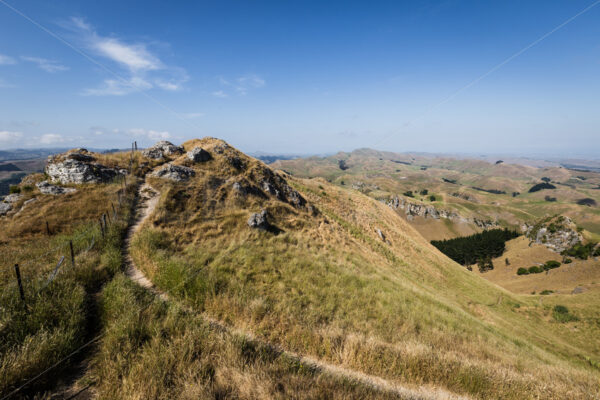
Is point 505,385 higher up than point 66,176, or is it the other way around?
point 66,176

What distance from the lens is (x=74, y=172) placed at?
1816cm

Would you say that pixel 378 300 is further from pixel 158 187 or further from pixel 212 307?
pixel 158 187

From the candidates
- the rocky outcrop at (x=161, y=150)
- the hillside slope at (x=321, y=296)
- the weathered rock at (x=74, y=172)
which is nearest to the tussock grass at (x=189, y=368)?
the hillside slope at (x=321, y=296)

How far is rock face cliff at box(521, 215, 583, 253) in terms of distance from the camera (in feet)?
316

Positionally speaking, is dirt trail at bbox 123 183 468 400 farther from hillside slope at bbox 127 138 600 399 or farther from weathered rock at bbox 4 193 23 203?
weathered rock at bbox 4 193 23 203

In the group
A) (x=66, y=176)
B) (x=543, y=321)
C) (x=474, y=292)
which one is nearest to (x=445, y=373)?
(x=66, y=176)

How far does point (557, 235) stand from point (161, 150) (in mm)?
158209

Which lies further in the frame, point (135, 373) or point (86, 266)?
point (86, 266)

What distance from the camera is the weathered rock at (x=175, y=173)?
821 inches

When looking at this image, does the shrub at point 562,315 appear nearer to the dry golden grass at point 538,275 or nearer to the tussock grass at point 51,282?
the dry golden grass at point 538,275

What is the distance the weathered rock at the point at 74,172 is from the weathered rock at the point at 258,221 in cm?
1362

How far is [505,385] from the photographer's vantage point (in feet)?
20.2

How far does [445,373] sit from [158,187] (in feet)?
73.9

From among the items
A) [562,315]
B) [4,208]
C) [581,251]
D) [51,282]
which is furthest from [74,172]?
[581,251]
